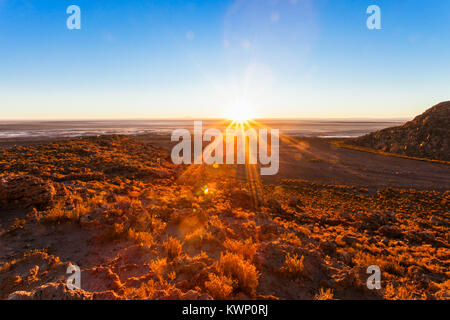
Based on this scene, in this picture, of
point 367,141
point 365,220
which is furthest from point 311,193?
point 367,141

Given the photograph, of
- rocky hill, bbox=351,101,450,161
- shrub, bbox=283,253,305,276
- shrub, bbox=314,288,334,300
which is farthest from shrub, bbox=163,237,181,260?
rocky hill, bbox=351,101,450,161

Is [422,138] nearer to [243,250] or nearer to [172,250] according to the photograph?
[243,250]

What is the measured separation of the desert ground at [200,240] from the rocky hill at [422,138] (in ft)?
82.0


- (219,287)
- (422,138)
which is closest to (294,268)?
(219,287)

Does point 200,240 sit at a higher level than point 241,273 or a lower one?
lower

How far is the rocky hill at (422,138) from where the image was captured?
34438 mm

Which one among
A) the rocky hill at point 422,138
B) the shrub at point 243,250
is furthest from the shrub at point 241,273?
the rocky hill at point 422,138

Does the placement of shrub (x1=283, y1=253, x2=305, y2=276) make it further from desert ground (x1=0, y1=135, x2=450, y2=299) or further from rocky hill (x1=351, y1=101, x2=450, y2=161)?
rocky hill (x1=351, y1=101, x2=450, y2=161)

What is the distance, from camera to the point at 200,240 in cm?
615

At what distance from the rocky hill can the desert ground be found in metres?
25.0

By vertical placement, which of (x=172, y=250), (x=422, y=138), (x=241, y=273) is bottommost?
(x=172, y=250)

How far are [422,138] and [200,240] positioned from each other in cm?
4793

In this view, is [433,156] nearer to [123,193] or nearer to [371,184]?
[371,184]

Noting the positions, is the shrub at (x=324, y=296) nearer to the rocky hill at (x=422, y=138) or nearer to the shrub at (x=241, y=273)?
the shrub at (x=241, y=273)
